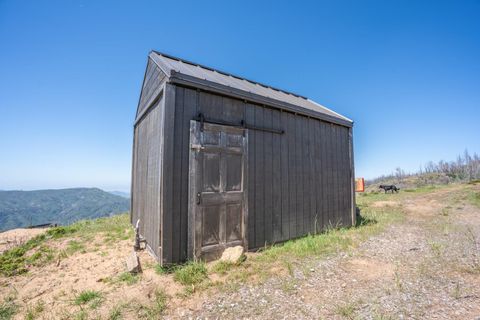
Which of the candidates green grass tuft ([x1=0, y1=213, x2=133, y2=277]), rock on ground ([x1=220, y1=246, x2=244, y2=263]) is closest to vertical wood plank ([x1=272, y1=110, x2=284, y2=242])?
rock on ground ([x1=220, y1=246, x2=244, y2=263])

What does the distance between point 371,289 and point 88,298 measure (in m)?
4.06

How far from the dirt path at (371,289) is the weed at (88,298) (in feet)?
3.94

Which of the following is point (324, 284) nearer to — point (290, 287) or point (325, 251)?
point (290, 287)

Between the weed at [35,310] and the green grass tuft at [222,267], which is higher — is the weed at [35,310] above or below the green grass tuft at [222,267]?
below

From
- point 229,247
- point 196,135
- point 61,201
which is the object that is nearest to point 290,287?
point 229,247

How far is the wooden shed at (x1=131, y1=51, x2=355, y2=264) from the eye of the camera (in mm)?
3998

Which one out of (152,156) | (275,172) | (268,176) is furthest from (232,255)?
(152,156)

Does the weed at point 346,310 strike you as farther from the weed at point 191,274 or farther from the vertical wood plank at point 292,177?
the vertical wood plank at point 292,177

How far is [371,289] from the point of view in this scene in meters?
3.17

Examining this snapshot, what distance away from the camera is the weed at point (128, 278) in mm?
3453

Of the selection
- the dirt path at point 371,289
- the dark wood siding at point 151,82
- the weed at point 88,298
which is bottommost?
the weed at point 88,298

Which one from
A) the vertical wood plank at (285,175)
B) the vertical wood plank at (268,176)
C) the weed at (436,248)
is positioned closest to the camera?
the weed at (436,248)

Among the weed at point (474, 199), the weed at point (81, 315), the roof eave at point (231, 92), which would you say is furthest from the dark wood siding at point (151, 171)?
the weed at point (474, 199)

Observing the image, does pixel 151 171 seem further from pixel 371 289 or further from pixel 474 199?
pixel 474 199
